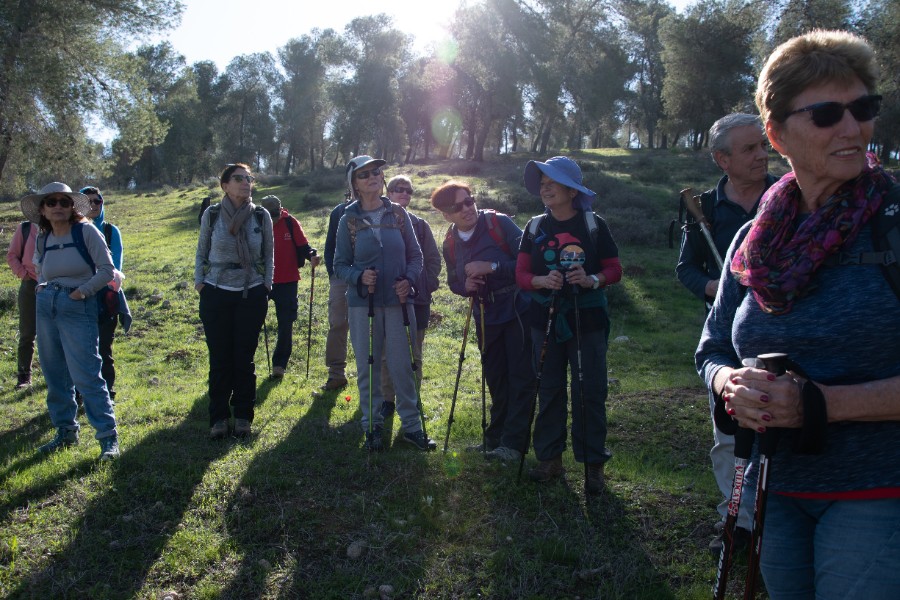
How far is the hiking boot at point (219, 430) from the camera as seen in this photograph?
672 centimetres

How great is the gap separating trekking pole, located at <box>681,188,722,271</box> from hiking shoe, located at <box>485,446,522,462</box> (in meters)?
2.60

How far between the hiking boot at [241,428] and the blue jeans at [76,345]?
1.12 m

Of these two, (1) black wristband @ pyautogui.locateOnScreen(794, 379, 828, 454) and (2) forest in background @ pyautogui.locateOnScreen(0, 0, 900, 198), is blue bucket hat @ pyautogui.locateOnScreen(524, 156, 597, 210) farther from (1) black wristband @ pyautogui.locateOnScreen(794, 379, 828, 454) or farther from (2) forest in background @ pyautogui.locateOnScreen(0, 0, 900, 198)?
(2) forest in background @ pyautogui.locateOnScreen(0, 0, 900, 198)

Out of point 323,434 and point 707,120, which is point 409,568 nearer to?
point 323,434

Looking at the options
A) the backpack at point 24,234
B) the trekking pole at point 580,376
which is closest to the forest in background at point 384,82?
the backpack at point 24,234

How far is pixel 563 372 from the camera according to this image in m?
5.48

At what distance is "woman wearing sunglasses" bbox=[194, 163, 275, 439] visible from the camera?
6684 mm

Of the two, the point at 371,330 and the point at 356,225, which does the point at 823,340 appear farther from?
the point at 356,225

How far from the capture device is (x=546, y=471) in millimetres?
5551

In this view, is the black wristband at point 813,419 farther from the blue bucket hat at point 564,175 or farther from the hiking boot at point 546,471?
the hiking boot at point 546,471

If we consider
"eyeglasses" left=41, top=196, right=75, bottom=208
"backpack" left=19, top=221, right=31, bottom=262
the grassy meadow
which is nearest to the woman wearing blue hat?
the grassy meadow

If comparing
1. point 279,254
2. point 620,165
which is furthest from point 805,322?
point 620,165

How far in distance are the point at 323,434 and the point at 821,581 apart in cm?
543

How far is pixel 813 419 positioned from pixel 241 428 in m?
5.88
